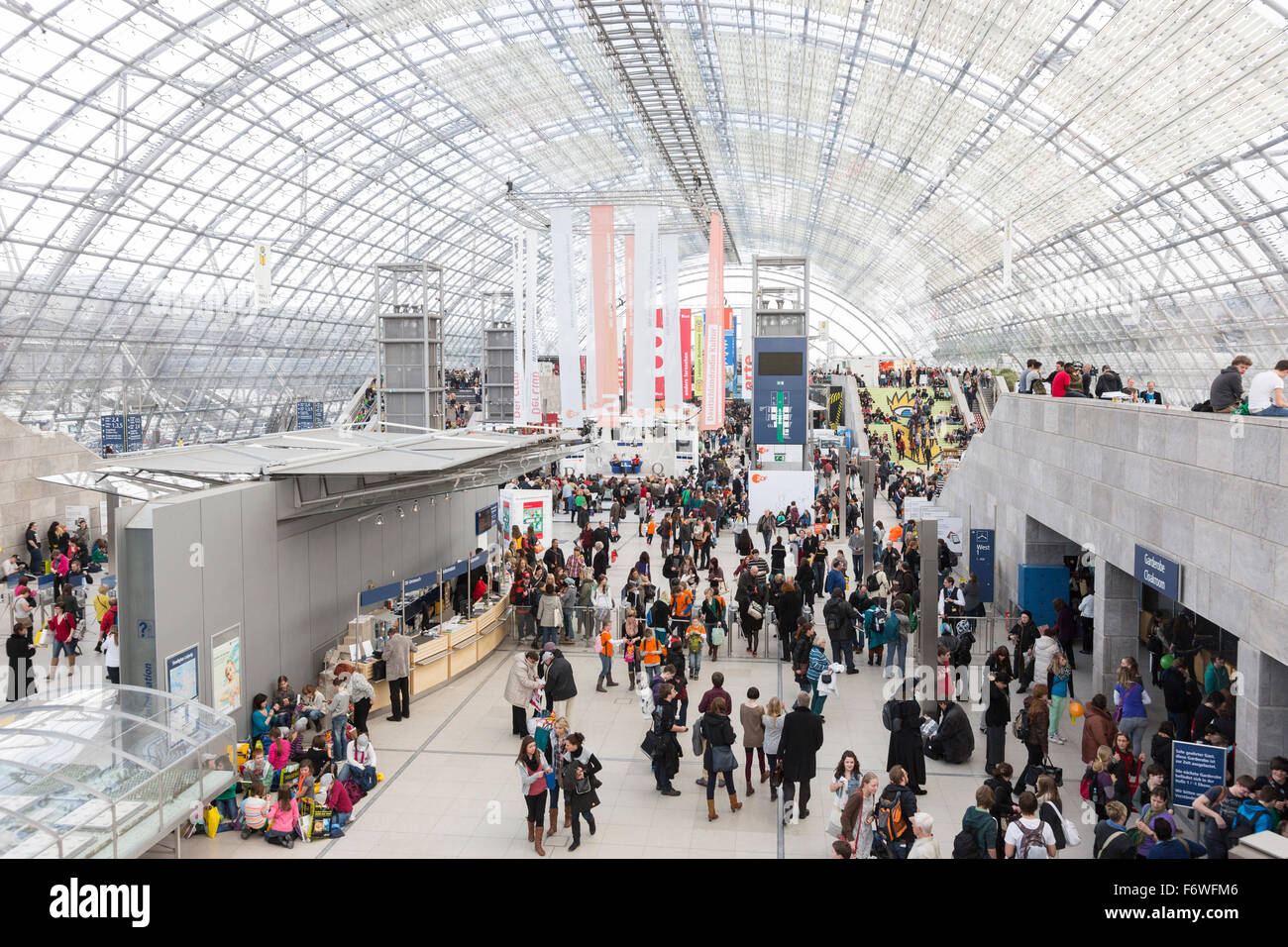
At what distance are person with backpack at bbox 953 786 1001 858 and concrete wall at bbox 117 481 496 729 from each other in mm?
7877

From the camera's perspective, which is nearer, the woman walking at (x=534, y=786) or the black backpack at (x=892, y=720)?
the woman walking at (x=534, y=786)

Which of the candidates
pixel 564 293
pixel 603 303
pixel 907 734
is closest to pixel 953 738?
pixel 907 734

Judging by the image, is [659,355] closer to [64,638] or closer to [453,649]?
[453,649]

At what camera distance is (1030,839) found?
7.12m

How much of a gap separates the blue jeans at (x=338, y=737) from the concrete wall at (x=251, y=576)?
4.64 ft

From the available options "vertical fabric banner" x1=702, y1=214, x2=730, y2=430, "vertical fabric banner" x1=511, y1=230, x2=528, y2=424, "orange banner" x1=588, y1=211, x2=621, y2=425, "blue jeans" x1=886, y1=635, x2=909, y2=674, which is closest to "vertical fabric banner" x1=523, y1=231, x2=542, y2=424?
"vertical fabric banner" x1=511, y1=230, x2=528, y2=424

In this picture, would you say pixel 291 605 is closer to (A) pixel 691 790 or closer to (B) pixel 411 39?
(A) pixel 691 790

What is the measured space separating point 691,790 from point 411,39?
3037 centimetres

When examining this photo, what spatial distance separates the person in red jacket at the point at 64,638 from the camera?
15242mm

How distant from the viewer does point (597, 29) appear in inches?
1109

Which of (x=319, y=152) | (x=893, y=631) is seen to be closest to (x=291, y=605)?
(x=893, y=631)

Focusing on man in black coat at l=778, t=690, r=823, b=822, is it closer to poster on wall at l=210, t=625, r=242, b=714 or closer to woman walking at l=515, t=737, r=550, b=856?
woman walking at l=515, t=737, r=550, b=856

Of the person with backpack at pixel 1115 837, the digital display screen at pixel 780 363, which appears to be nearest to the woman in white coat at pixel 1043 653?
the person with backpack at pixel 1115 837

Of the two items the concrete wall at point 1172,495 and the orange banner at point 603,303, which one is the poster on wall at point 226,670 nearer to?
the concrete wall at point 1172,495
